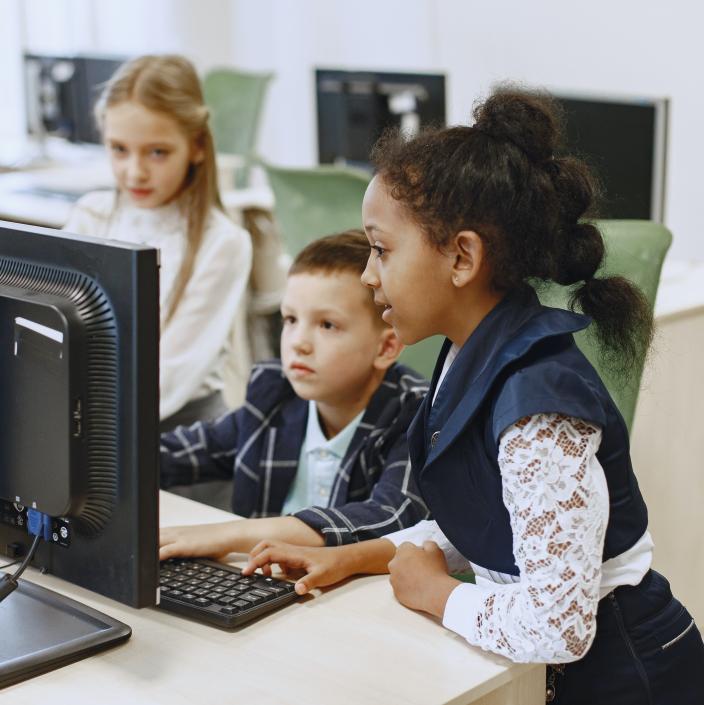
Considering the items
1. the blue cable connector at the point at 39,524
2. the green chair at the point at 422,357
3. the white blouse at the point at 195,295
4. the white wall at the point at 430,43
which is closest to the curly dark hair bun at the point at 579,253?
the blue cable connector at the point at 39,524

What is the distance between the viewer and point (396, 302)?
3.64 ft

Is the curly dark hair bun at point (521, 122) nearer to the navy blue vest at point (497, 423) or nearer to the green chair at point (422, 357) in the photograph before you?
the navy blue vest at point (497, 423)

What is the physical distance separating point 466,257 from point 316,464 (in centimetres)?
57

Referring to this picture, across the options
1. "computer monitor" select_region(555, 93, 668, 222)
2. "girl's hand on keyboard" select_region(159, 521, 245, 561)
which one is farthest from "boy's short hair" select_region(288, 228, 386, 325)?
"computer monitor" select_region(555, 93, 668, 222)

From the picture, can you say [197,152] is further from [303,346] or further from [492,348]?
[492,348]

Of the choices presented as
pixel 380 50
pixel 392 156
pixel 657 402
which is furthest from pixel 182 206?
pixel 380 50

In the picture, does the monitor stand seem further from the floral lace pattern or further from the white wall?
the white wall

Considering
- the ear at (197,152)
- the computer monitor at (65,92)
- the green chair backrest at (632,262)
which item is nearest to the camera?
the green chair backrest at (632,262)

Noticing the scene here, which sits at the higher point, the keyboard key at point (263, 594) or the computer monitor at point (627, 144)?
the computer monitor at point (627, 144)

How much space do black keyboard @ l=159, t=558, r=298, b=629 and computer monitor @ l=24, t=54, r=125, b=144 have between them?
314 centimetres

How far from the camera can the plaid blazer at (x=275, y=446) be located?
149 centimetres

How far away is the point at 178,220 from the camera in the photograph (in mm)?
2180

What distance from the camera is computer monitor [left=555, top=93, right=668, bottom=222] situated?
244cm

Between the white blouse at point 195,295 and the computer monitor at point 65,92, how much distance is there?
203 centimetres
